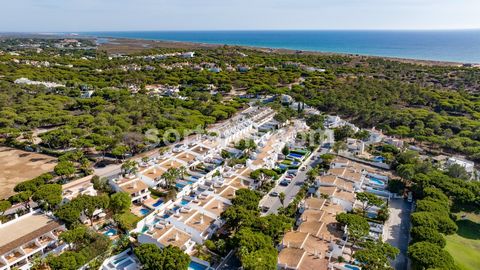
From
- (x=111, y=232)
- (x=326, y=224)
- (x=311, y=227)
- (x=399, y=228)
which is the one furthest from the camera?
(x=399, y=228)

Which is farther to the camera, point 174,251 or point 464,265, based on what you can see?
point 464,265

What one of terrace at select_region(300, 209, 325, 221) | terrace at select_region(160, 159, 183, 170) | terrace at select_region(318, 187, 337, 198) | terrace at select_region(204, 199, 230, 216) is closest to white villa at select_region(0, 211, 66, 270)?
terrace at select_region(204, 199, 230, 216)

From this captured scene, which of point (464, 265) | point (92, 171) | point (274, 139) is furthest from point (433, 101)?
point (92, 171)

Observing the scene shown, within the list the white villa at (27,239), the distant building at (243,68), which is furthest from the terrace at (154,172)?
the distant building at (243,68)

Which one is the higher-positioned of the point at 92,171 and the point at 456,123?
the point at 456,123

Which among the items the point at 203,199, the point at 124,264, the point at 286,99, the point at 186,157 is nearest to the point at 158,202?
the point at 203,199

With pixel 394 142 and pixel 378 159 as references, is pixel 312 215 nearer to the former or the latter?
pixel 378 159

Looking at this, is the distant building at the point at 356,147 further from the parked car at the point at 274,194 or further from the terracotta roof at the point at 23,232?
the terracotta roof at the point at 23,232

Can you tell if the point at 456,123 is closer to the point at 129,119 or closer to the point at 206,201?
the point at 206,201
